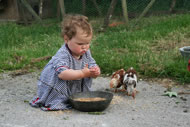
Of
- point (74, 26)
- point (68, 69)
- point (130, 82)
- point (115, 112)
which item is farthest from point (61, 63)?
point (130, 82)

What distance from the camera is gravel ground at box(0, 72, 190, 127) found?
2846 mm

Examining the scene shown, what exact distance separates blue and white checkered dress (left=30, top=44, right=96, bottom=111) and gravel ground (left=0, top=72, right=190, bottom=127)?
0.12 m

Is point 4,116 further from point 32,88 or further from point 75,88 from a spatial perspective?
point 32,88

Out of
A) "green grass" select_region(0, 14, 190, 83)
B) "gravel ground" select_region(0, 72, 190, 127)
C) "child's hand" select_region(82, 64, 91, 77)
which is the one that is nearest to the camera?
"gravel ground" select_region(0, 72, 190, 127)

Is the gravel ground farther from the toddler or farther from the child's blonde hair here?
the child's blonde hair

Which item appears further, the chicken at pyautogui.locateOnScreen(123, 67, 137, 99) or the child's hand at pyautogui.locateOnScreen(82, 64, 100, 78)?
the chicken at pyautogui.locateOnScreen(123, 67, 137, 99)

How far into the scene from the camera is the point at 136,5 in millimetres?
8305

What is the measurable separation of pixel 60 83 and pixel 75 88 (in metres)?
0.25

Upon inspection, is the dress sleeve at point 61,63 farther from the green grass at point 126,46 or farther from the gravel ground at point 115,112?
the green grass at point 126,46

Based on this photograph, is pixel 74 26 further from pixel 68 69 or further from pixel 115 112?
pixel 115 112

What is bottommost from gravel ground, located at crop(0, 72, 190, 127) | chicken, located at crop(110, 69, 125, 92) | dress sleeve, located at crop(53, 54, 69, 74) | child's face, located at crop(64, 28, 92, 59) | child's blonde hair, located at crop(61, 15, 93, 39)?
gravel ground, located at crop(0, 72, 190, 127)

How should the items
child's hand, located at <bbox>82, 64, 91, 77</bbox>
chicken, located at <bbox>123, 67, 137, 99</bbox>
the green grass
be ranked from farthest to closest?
the green grass → chicken, located at <bbox>123, 67, 137, 99</bbox> → child's hand, located at <bbox>82, 64, 91, 77</bbox>

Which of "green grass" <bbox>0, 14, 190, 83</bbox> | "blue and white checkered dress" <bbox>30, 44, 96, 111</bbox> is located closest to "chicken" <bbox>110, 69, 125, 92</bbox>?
"blue and white checkered dress" <bbox>30, 44, 96, 111</bbox>

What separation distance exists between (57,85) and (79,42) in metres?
0.51
